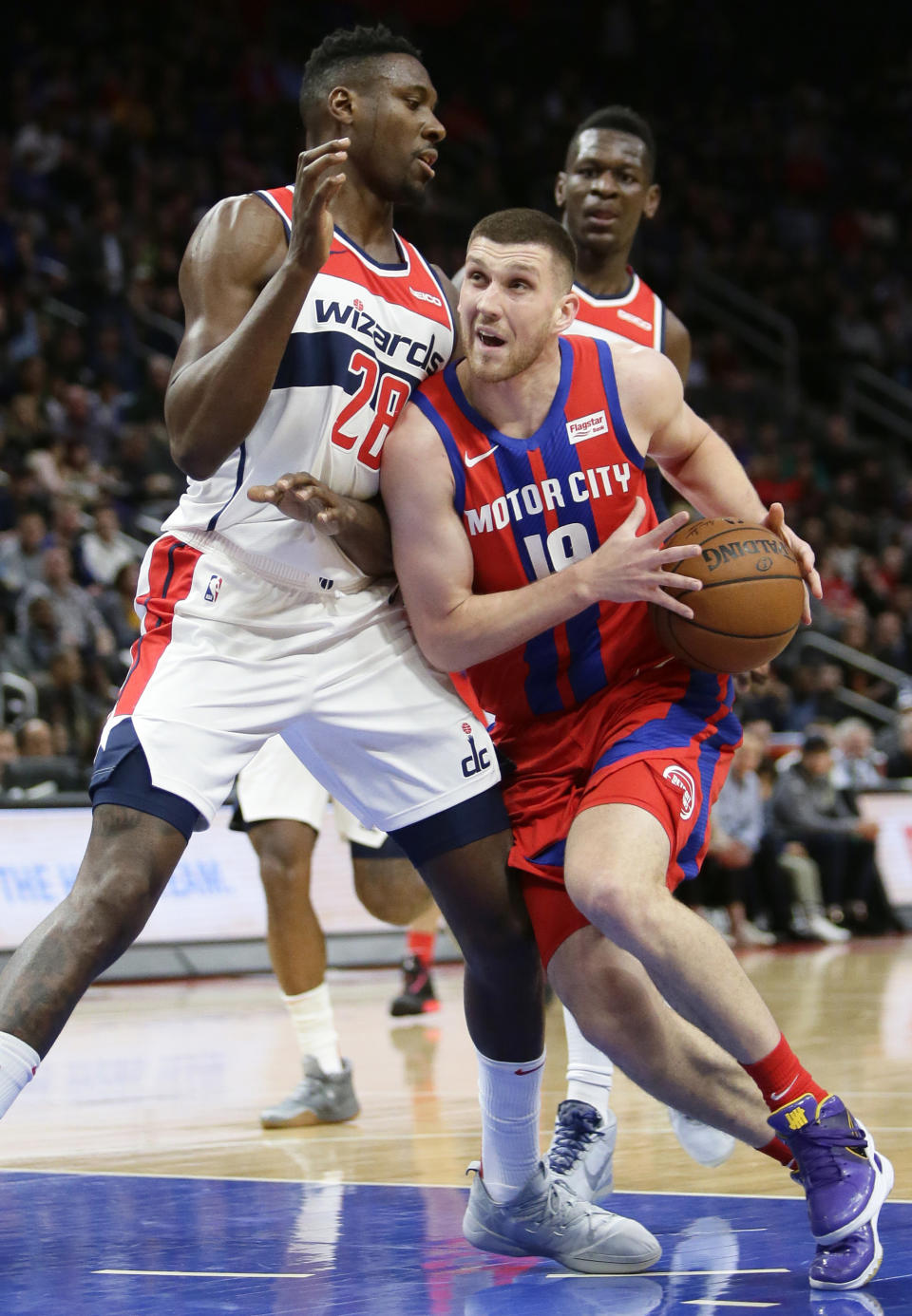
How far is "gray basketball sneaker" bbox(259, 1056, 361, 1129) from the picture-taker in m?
5.32

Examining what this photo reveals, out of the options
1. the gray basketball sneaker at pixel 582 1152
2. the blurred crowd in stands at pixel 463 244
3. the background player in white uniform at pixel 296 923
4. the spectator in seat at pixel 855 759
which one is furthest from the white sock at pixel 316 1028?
the spectator in seat at pixel 855 759

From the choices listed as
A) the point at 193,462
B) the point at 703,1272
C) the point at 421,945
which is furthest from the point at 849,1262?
the point at 421,945

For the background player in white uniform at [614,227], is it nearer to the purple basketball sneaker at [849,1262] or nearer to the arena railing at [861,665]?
the purple basketball sneaker at [849,1262]

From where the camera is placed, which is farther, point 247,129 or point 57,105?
point 247,129

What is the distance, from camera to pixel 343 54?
3881 millimetres

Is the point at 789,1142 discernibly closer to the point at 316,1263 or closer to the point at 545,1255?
the point at 545,1255

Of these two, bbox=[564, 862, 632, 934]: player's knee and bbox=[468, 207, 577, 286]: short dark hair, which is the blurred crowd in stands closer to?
bbox=[468, 207, 577, 286]: short dark hair

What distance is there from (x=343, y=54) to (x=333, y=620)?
4.10 feet

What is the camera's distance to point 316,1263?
3.52 metres

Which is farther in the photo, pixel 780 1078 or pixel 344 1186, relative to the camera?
pixel 344 1186

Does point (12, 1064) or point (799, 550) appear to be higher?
point (799, 550)

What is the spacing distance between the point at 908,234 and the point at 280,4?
767cm

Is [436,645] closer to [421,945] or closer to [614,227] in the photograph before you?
[614,227]

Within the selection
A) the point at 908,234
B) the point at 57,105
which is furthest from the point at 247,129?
the point at 908,234
